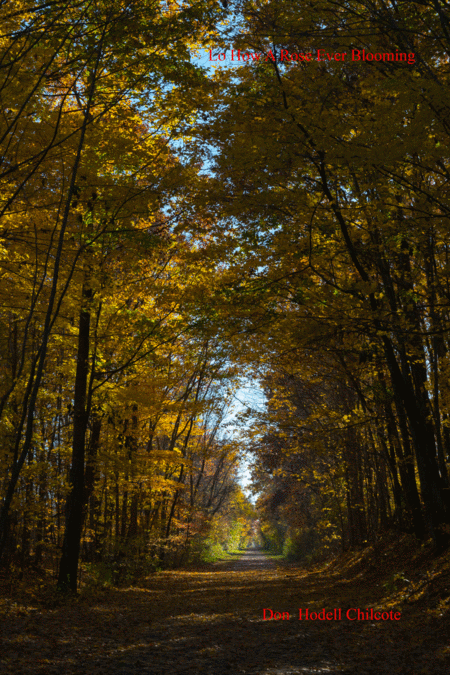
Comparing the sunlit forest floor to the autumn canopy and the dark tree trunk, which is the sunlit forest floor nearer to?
the dark tree trunk

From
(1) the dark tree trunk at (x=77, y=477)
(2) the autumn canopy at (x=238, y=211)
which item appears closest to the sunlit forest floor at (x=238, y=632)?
(1) the dark tree trunk at (x=77, y=477)

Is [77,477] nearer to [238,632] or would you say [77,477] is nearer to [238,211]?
[238,632]

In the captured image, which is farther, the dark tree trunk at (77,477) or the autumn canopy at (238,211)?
the dark tree trunk at (77,477)

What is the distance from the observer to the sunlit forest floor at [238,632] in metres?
4.53

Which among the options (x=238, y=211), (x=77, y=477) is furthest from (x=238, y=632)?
(x=238, y=211)

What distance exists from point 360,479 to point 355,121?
31.8ft

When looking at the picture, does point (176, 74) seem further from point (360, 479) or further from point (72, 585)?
point (360, 479)

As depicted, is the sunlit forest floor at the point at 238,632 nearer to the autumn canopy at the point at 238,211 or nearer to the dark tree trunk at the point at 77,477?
the dark tree trunk at the point at 77,477

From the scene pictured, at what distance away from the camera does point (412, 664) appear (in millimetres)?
4488

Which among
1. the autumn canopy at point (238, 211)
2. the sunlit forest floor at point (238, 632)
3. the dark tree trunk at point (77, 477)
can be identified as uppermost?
the autumn canopy at point (238, 211)

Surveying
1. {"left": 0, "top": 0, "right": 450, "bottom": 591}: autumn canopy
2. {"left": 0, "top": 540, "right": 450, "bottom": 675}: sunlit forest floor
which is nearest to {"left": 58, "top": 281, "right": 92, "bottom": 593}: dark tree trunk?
{"left": 0, "top": 0, "right": 450, "bottom": 591}: autumn canopy

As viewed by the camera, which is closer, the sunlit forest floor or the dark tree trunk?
the sunlit forest floor

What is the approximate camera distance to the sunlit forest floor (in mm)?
4531

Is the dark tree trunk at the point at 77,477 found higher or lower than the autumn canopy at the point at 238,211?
lower
